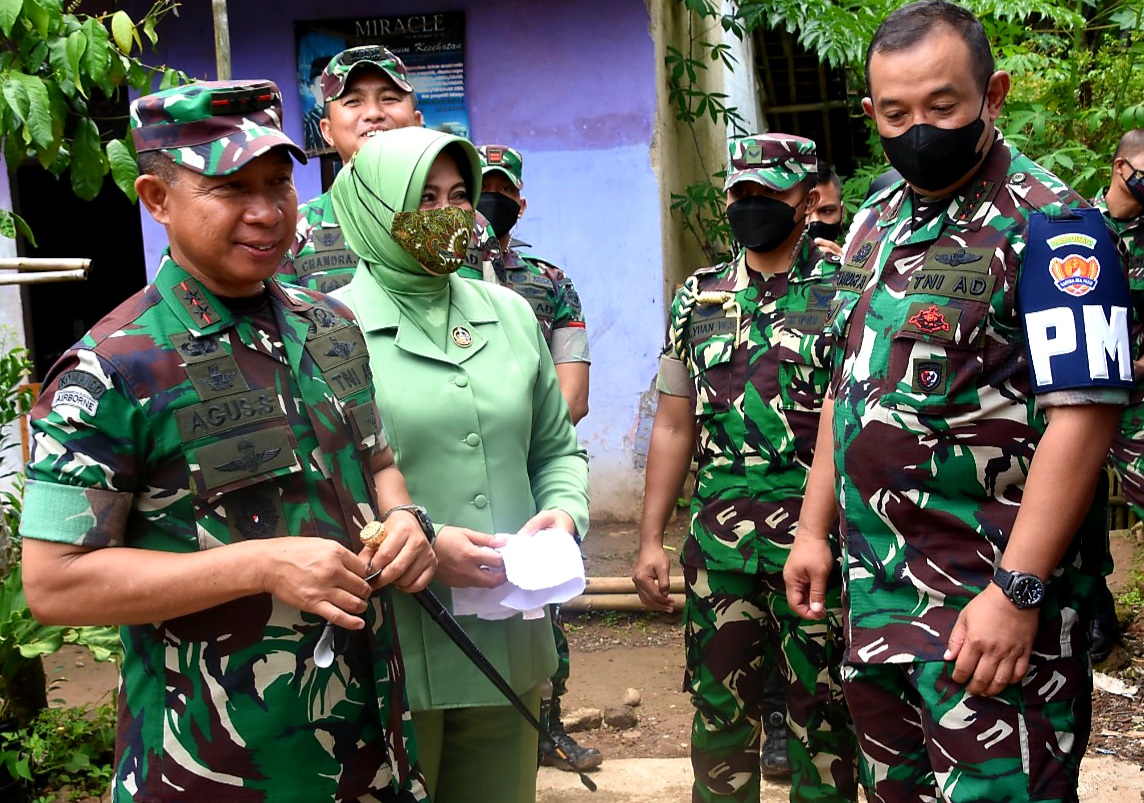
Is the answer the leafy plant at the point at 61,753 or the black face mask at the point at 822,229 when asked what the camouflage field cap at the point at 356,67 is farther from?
the leafy plant at the point at 61,753

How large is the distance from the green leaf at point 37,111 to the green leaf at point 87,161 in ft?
0.92

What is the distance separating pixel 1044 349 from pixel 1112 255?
0.76ft

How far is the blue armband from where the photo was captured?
2182 mm

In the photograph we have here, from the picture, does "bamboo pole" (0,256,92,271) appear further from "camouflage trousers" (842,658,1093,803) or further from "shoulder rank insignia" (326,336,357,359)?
"camouflage trousers" (842,658,1093,803)

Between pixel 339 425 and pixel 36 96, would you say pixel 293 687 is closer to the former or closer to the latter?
pixel 339 425

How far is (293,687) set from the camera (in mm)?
1964

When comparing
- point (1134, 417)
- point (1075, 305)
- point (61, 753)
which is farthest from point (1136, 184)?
point (61, 753)

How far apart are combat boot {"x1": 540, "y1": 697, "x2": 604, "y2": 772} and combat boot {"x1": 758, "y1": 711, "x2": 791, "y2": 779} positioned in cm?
65

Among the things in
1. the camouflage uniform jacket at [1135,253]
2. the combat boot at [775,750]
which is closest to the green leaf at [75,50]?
the combat boot at [775,750]

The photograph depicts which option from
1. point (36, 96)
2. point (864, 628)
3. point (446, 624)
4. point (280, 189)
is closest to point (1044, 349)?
point (864, 628)

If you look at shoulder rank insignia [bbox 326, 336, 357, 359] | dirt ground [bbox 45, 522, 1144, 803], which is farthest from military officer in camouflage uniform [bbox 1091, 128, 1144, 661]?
shoulder rank insignia [bbox 326, 336, 357, 359]

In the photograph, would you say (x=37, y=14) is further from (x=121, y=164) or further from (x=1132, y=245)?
(x=1132, y=245)

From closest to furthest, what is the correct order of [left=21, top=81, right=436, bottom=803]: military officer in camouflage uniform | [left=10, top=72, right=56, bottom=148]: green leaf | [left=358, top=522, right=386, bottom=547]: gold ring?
1. [left=21, top=81, right=436, bottom=803]: military officer in camouflage uniform
2. [left=358, top=522, right=386, bottom=547]: gold ring
3. [left=10, top=72, right=56, bottom=148]: green leaf

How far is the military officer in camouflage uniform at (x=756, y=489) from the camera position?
11.1ft
